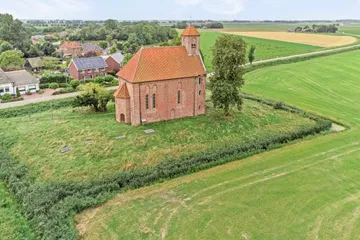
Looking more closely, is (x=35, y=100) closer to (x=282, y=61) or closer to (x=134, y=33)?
(x=282, y=61)

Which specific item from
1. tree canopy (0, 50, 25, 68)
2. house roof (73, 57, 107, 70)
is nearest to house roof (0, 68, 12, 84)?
house roof (73, 57, 107, 70)

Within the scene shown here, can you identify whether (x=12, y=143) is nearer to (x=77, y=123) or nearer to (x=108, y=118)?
(x=77, y=123)

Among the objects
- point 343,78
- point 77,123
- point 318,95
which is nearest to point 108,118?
point 77,123

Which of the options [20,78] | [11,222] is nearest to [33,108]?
[20,78]

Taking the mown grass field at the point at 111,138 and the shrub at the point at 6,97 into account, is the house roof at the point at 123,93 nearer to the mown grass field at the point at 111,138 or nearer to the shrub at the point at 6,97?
the mown grass field at the point at 111,138

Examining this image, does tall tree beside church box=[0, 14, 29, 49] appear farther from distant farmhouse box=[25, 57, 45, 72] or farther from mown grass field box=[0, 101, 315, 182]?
mown grass field box=[0, 101, 315, 182]
